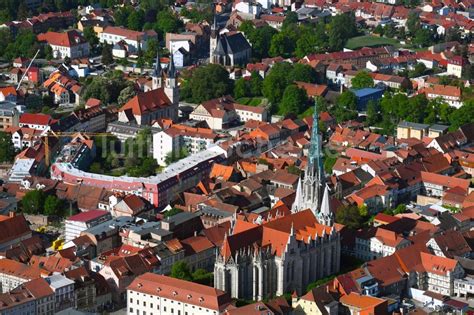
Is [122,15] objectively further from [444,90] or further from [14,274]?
[14,274]

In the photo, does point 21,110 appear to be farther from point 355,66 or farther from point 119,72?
point 355,66

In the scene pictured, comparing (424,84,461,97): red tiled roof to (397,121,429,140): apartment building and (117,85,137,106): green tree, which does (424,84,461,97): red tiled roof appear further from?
(117,85,137,106): green tree

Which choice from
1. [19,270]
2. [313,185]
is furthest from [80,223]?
[313,185]

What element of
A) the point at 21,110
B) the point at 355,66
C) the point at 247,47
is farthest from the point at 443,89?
the point at 21,110

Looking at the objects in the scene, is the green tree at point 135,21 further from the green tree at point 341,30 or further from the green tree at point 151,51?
the green tree at point 341,30

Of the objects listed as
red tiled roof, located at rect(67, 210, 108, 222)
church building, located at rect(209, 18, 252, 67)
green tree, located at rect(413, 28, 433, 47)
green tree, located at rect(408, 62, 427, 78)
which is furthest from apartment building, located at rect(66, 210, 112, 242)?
green tree, located at rect(413, 28, 433, 47)
